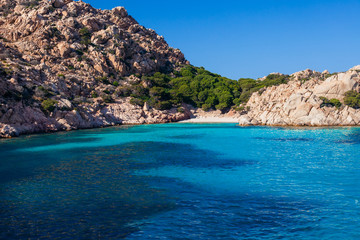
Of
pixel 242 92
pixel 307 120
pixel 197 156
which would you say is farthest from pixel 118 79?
pixel 197 156

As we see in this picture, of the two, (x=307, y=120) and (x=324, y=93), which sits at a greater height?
(x=324, y=93)

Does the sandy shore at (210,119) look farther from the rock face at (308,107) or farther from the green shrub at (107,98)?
the green shrub at (107,98)

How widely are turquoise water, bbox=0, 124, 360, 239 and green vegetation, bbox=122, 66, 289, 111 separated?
62680 millimetres

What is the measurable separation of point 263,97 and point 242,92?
23443 millimetres

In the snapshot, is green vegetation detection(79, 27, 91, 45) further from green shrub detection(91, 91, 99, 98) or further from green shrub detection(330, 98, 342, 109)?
green shrub detection(330, 98, 342, 109)

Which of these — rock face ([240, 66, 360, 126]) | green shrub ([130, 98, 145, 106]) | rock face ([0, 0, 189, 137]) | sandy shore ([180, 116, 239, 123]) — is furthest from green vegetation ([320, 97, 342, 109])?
green shrub ([130, 98, 145, 106])

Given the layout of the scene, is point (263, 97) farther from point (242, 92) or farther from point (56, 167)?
point (56, 167)

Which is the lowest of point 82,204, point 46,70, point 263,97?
point 82,204

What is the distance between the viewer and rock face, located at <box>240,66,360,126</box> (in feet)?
199

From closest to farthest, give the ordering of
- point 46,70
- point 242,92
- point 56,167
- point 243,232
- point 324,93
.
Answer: point 243,232
point 56,167
point 324,93
point 46,70
point 242,92

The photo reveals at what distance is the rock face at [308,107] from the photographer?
6053 cm

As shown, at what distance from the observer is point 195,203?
48.4 ft

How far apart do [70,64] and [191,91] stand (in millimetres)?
38664

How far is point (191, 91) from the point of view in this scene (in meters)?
102
